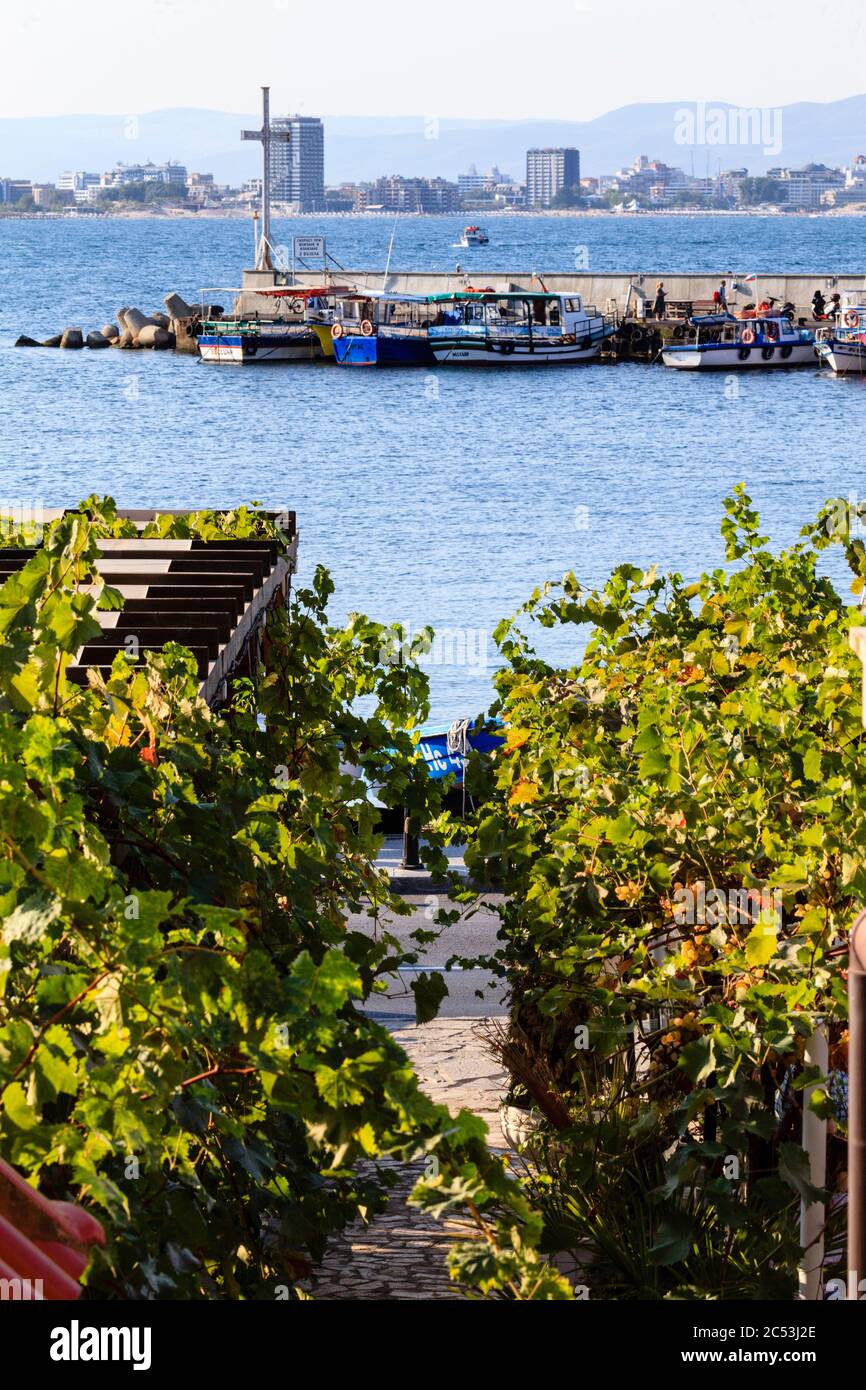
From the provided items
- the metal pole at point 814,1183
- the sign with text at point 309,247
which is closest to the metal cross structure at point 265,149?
the sign with text at point 309,247

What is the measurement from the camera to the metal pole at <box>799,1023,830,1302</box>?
547 cm

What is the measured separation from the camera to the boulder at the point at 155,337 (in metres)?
95.2

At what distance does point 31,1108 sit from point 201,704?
2.35 meters

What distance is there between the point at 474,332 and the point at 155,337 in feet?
64.0

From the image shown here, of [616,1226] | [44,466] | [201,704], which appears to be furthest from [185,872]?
[44,466]

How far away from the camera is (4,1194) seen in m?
2.77

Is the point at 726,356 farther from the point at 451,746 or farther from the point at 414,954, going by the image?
the point at 414,954

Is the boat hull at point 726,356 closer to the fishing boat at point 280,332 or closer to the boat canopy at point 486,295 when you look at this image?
the boat canopy at point 486,295

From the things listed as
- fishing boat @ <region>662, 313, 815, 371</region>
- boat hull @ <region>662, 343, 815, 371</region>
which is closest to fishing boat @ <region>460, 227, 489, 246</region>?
fishing boat @ <region>662, 313, 815, 371</region>

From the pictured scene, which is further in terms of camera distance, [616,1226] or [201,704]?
[616,1226]

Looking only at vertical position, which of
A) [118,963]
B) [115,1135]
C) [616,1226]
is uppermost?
[118,963]

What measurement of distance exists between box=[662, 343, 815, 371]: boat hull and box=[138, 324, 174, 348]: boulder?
2691cm

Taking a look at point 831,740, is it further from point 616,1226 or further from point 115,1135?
point 115,1135
